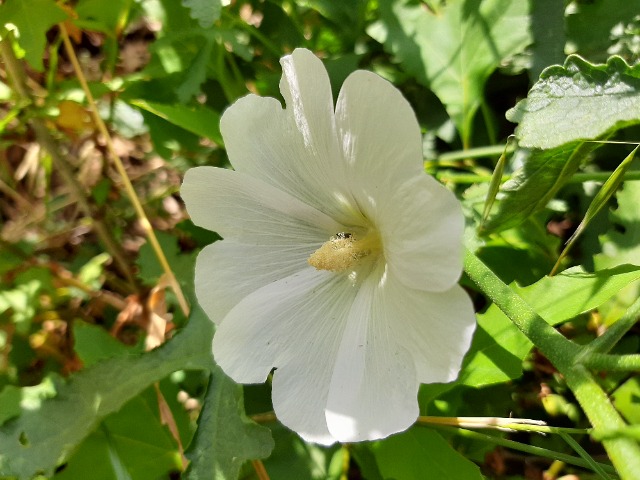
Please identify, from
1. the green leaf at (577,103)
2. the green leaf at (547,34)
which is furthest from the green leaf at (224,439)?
the green leaf at (547,34)

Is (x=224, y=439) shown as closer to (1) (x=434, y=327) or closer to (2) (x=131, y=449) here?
(2) (x=131, y=449)

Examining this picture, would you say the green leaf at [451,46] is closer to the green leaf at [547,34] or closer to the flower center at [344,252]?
the green leaf at [547,34]

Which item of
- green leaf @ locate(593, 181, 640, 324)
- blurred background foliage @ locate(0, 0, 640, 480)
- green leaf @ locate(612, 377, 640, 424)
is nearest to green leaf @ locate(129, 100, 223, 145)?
blurred background foliage @ locate(0, 0, 640, 480)

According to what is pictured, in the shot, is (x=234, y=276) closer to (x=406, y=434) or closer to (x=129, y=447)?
(x=406, y=434)

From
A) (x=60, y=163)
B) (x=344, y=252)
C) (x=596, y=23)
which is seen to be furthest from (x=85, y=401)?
(x=596, y=23)

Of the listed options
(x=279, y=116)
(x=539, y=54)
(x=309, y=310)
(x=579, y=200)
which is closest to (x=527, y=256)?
(x=579, y=200)

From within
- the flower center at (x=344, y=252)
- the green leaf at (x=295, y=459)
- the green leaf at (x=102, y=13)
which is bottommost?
the green leaf at (x=295, y=459)

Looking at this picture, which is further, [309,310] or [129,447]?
[129,447]

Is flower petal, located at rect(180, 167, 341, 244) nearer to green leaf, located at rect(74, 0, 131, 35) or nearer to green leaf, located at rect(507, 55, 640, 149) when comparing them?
green leaf, located at rect(507, 55, 640, 149)
